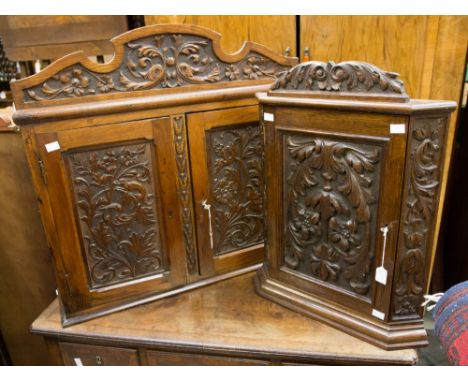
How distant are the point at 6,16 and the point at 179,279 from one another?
4.77 ft

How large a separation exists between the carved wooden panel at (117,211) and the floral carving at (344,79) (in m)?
0.50

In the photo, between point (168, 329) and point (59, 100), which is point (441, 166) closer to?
point (168, 329)

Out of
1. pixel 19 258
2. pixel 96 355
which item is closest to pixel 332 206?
pixel 96 355

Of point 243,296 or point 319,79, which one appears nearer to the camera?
point 319,79

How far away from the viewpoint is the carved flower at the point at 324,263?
3.92 ft

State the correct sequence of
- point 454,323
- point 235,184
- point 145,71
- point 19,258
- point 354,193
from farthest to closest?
point 19,258 → point 235,184 → point 145,71 → point 354,193 → point 454,323

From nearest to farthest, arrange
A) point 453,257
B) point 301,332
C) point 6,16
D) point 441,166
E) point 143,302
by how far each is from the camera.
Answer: point 441,166 < point 301,332 < point 143,302 < point 6,16 < point 453,257

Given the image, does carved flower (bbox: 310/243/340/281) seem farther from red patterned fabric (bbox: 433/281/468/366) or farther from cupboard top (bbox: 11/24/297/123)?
cupboard top (bbox: 11/24/297/123)

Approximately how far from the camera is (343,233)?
1.14m

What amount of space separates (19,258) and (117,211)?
701mm

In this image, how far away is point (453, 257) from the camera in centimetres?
203

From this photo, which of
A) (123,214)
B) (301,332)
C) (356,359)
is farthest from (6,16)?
(356,359)

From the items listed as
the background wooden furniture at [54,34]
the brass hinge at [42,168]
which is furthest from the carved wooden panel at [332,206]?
the background wooden furniture at [54,34]

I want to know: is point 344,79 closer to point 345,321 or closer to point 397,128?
point 397,128
